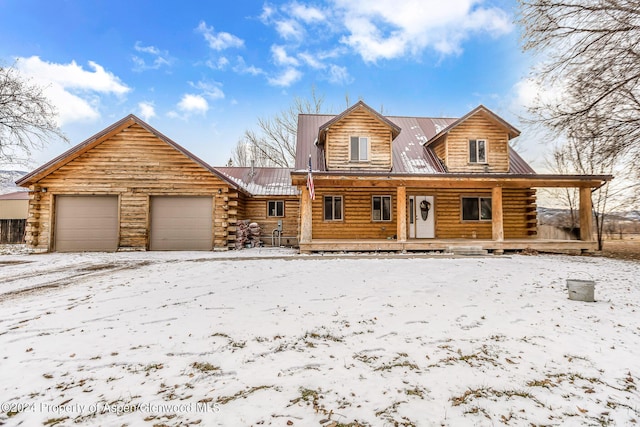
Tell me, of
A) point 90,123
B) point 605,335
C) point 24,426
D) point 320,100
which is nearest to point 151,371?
point 24,426

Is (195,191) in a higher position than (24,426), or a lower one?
higher

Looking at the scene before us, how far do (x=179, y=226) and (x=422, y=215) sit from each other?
1237 centimetres

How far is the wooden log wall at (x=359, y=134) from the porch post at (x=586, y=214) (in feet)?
28.0

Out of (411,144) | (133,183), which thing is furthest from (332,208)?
(133,183)

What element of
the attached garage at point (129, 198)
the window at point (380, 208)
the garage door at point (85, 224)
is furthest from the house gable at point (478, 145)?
the garage door at point (85, 224)

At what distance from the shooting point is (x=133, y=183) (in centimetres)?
1389

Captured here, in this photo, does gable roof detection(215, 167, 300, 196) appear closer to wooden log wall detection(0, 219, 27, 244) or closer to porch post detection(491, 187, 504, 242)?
porch post detection(491, 187, 504, 242)

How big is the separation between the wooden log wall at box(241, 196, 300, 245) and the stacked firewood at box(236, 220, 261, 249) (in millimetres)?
852

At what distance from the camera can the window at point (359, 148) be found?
13859 mm

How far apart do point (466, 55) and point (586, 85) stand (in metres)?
15.3

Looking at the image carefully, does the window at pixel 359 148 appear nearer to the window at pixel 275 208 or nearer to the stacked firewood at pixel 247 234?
the window at pixel 275 208

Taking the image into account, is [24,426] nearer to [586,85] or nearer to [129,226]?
[129,226]

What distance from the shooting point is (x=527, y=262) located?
9.95m

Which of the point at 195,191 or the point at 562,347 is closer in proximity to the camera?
the point at 562,347
